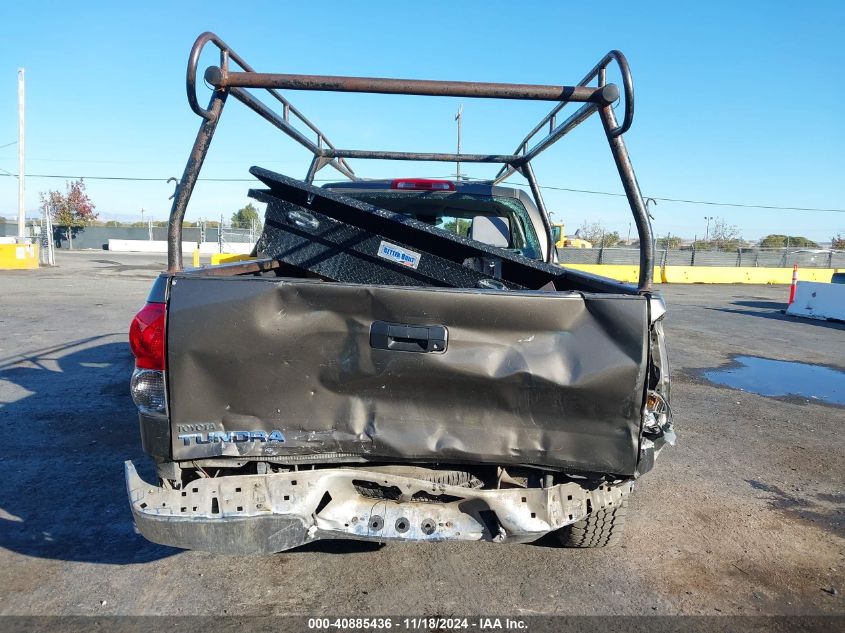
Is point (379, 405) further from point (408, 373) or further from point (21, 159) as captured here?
point (21, 159)

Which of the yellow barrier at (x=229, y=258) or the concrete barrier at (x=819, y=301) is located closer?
the yellow barrier at (x=229, y=258)

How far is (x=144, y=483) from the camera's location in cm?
260

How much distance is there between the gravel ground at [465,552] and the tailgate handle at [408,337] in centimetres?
120

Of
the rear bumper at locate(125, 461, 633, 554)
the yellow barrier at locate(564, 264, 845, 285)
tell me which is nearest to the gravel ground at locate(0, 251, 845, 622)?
the rear bumper at locate(125, 461, 633, 554)

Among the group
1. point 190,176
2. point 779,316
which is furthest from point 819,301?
point 190,176

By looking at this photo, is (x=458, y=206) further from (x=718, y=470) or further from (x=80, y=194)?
(x=80, y=194)

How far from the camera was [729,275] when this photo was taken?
2944 centimetres

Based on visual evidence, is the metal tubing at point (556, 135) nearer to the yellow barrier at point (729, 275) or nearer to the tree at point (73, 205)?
the yellow barrier at point (729, 275)

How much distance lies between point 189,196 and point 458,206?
255cm

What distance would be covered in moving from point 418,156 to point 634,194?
125 inches

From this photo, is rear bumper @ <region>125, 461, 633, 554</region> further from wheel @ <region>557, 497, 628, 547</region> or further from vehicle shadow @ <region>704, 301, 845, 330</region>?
vehicle shadow @ <region>704, 301, 845, 330</region>

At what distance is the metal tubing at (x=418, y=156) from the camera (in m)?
5.47

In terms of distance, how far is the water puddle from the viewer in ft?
24.8

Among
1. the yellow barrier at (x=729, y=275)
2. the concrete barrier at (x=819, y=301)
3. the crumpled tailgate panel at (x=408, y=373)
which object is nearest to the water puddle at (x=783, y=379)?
the crumpled tailgate panel at (x=408, y=373)
